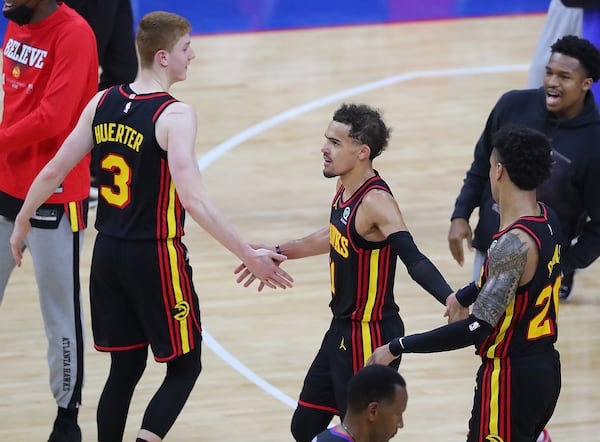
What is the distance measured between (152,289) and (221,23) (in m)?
10.4

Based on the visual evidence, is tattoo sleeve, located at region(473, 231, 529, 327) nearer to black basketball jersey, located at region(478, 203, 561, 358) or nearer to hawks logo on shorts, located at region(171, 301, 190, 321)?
black basketball jersey, located at region(478, 203, 561, 358)

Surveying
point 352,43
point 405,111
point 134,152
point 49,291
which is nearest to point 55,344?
point 49,291

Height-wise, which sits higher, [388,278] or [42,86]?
[42,86]

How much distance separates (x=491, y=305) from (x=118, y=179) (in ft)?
5.17

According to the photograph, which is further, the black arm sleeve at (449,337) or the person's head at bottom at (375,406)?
the black arm sleeve at (449,337)

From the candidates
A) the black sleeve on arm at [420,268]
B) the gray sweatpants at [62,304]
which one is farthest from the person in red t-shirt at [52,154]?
the black sleeve on arm at [420,268]

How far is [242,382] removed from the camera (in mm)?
6391

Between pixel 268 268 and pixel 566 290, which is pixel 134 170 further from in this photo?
pixel 566 290

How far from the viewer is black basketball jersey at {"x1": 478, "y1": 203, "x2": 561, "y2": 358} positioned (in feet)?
14.0

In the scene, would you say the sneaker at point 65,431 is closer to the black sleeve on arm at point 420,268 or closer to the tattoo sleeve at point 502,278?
the black sleeve on arm at point 420,268

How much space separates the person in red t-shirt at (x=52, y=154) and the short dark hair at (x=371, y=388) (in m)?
2.12

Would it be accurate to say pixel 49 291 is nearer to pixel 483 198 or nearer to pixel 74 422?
pixel 74 422

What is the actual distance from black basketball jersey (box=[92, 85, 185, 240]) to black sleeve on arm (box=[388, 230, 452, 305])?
0.95m

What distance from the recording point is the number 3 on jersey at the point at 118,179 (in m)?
4.80
